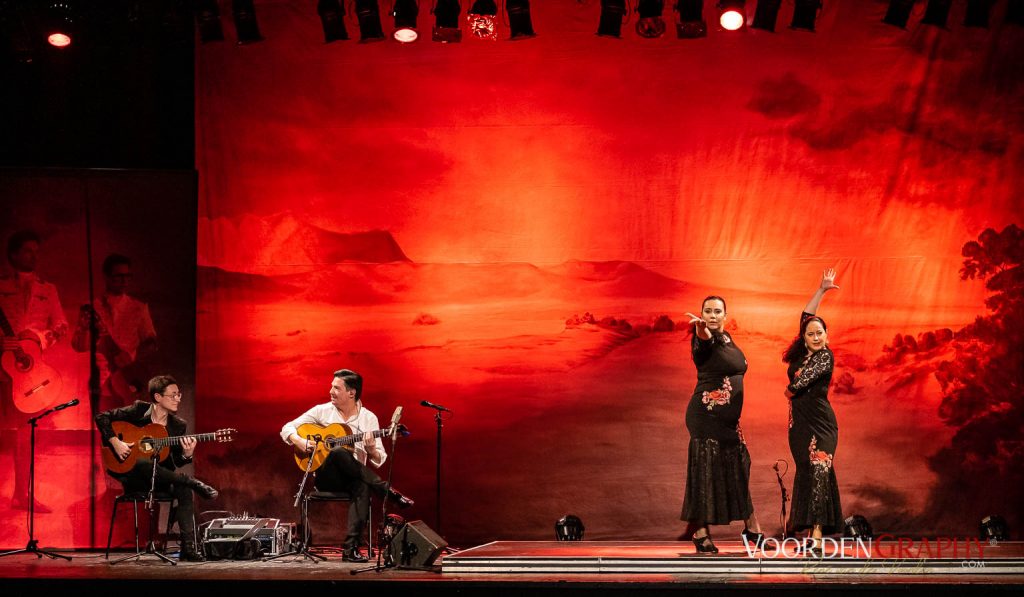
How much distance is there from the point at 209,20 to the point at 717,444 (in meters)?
4.67

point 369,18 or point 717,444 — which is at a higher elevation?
point 369,18

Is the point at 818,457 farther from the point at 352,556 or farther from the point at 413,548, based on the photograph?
the point at 352,556

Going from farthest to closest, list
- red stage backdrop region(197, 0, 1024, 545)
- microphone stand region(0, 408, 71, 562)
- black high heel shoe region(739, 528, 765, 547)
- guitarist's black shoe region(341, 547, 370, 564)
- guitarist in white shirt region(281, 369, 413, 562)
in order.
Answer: red stage backdrop region(197, 0, 1024, 545)
microphone stand region(0, 408, 71, 562)
guitarist in white shirt region(281, 369, 413, 562)
guitarist's black shoe region(341, 547, 370, 564)
black high heel shoe region(739, 528, 765, 547)

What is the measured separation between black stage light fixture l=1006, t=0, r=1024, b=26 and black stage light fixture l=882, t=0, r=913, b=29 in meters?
0.99

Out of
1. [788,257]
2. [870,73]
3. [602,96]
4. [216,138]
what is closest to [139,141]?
[216,138]

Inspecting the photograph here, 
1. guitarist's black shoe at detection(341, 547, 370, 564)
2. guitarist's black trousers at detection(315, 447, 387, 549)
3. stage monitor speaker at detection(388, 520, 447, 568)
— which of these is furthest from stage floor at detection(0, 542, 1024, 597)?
guitarist's black trousers at detection(315, 447, 387, 549)

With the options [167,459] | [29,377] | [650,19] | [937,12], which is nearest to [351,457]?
[167,459]

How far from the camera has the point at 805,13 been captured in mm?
6891

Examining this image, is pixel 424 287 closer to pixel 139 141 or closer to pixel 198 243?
pixel 198 243

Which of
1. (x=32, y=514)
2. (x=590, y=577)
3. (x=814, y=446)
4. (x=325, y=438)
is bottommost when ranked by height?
(x=590, y=577)

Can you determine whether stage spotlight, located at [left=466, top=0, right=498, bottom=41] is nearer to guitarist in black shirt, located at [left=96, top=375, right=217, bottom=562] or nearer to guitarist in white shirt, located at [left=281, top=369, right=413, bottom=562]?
guitarist in white shirt, located at [left=281, top=369, right=413, bottom=562]

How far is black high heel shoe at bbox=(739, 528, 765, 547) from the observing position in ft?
18.7

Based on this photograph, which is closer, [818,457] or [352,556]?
[818,457]

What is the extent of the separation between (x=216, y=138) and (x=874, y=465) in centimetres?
566
